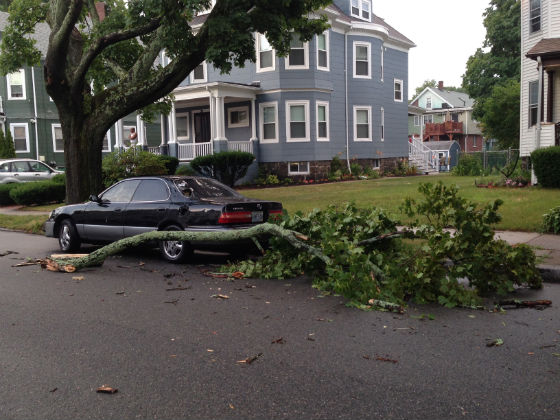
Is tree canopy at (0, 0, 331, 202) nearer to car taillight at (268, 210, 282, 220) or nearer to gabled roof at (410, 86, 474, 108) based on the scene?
car taillight at (268, 210, 282, 220)

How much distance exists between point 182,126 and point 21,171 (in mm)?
8694

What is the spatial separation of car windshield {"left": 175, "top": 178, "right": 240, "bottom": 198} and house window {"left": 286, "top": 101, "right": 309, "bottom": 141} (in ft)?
53.2

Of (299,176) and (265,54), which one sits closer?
(265,54)

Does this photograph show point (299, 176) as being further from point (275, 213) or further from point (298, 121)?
point (275, 213)

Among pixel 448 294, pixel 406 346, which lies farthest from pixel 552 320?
pixel 406 346

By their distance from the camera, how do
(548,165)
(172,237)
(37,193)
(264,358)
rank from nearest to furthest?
(264,358) → (172,237) → (548,165) → (37,193)

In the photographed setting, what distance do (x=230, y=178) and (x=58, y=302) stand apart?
1738 cm

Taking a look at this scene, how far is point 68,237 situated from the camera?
10.9m

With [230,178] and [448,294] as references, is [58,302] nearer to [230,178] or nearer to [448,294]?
[448,294]

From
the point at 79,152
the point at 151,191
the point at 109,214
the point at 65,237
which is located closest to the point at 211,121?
the point at 79,152

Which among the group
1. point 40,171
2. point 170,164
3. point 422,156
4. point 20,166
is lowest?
point 40,171

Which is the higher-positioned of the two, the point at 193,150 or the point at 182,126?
the point at 182,126

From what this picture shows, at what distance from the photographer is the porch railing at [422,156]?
35.9 m

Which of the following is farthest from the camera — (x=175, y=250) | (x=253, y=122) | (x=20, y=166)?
(x=253, y=122)
